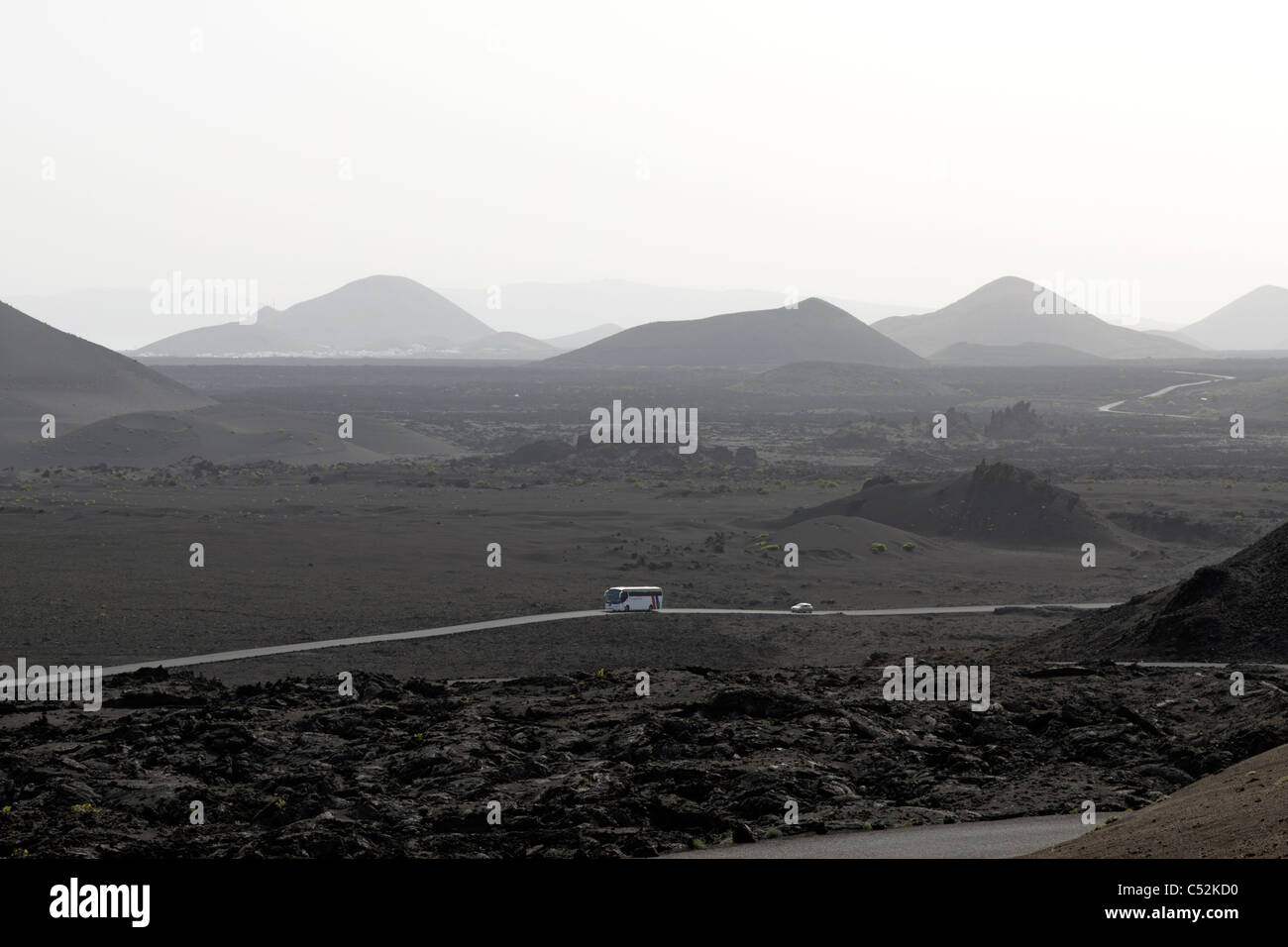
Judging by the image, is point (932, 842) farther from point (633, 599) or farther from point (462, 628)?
point (633, 599)

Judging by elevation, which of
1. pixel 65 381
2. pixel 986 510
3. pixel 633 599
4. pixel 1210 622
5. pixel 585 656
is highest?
pixel 65 381

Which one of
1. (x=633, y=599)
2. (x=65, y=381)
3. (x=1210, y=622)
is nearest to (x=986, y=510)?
(x=633, y=599)

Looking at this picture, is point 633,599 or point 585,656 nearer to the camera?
point 585,656

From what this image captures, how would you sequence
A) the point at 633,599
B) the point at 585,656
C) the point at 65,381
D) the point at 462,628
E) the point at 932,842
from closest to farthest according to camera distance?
the point at 932,842, the point at 585,656, the point at 462,628, the point at 633,599, the point at 65,381

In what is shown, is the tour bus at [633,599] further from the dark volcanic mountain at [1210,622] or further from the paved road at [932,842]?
the paved road at [932,842]

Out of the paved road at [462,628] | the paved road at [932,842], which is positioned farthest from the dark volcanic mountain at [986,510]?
the paved road at [932,842]

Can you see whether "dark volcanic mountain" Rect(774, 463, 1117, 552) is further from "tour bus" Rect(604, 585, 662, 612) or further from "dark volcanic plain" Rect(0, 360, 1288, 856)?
"tour bus" Rect(604, 585, 662, 612)
